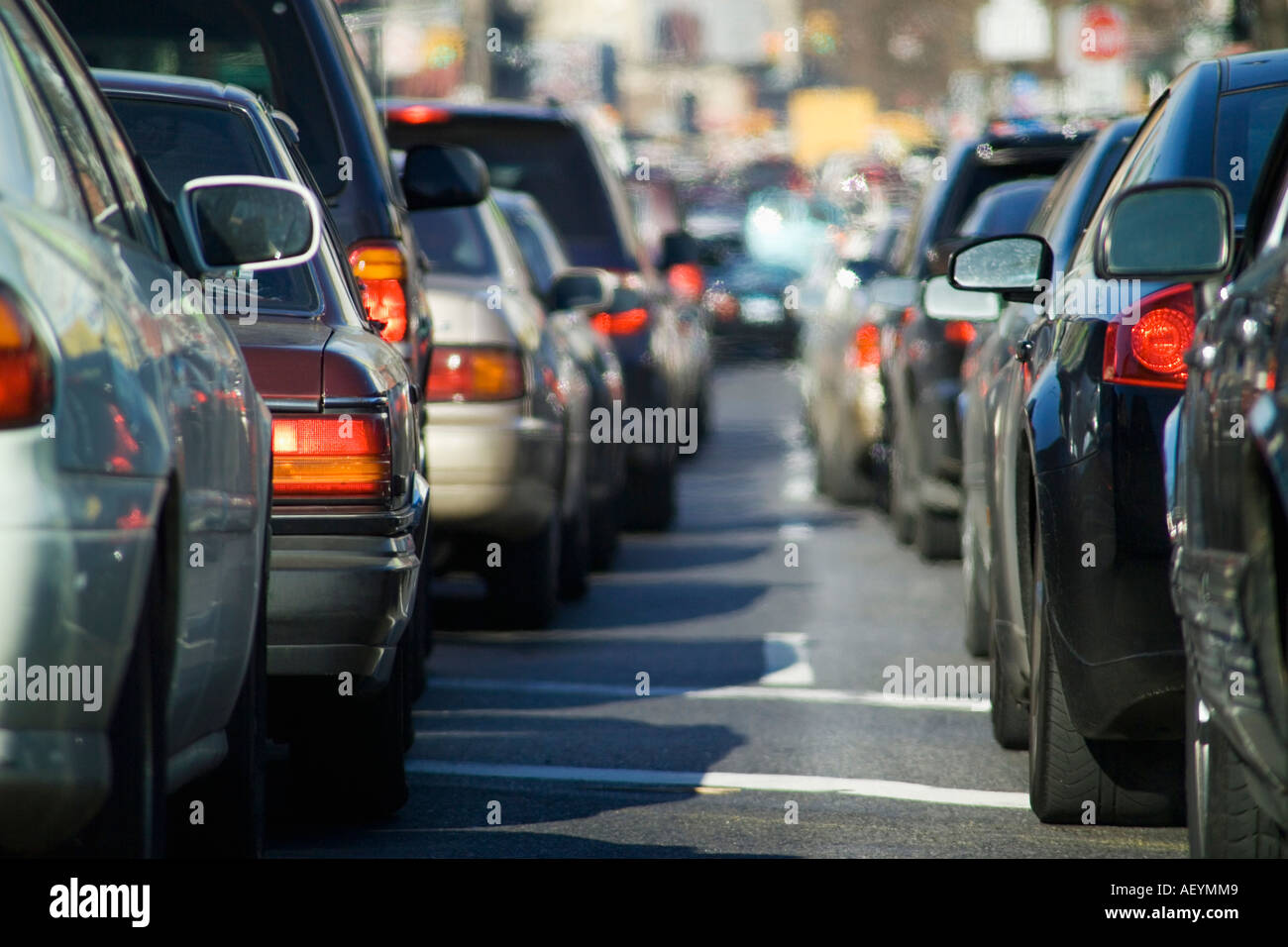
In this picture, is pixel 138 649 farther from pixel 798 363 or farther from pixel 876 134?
pixel 876 134

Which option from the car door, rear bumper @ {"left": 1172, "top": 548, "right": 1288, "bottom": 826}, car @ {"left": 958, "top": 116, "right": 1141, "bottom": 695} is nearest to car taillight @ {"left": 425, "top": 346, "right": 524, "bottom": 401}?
car @ {"left": 958, "top": 116, "right": 1141, "bottom": 695}

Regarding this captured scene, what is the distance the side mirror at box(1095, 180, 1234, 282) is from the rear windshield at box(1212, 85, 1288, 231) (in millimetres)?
970

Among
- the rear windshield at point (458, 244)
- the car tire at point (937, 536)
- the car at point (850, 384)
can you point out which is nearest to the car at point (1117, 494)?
the rear windshield at point (458, 244)

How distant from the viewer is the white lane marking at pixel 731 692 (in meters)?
8.90

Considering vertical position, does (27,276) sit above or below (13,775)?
above

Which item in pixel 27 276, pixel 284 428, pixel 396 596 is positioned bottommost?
pixel 396 596

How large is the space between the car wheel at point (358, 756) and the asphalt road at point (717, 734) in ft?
0.23

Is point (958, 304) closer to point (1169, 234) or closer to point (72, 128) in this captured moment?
point (1169, 234)

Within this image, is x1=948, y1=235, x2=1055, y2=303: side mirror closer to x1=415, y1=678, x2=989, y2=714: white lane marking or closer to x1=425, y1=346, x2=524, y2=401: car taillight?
x1=415, y1=678, x2=989, y2=714: white lane marking

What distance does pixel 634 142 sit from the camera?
80562mm

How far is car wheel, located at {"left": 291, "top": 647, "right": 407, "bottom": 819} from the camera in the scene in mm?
6426

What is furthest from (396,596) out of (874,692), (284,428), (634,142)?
(634,142)
